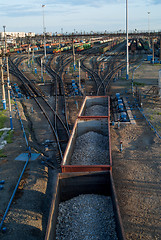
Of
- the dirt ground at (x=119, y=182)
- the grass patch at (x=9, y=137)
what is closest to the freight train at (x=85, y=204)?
the dirt ground at (x=119, y=182)

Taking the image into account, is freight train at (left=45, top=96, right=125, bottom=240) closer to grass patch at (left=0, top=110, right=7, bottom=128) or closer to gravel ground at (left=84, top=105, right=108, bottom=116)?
gravel ground at (left=84, top=105, right=108, bottom=116)

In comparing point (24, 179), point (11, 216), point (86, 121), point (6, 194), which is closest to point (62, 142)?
point (86, 121)

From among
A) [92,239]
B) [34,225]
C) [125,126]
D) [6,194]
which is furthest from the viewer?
[125,126]

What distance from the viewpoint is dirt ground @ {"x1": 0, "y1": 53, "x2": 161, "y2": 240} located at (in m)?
9.80

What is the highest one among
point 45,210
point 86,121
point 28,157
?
point 86,121

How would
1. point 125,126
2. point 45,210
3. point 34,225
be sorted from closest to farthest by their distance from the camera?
point 34,225, point 45,210, point 125,126

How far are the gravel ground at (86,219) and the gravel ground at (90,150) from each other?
10.0 ft

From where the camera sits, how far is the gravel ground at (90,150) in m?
13.7

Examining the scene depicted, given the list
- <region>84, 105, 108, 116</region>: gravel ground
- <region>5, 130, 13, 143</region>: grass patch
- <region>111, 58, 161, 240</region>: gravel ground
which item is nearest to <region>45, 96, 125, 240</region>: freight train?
<region>111, 58, 161, 240</region>: gravel ground

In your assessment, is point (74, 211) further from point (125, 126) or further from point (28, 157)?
point (125, 126)

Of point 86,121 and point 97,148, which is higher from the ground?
point 86,121

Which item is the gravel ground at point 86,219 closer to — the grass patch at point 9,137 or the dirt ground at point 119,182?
the dirt ground at point 119,182

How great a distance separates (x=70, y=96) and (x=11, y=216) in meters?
20.8

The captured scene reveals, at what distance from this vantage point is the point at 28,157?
48.9 feet
